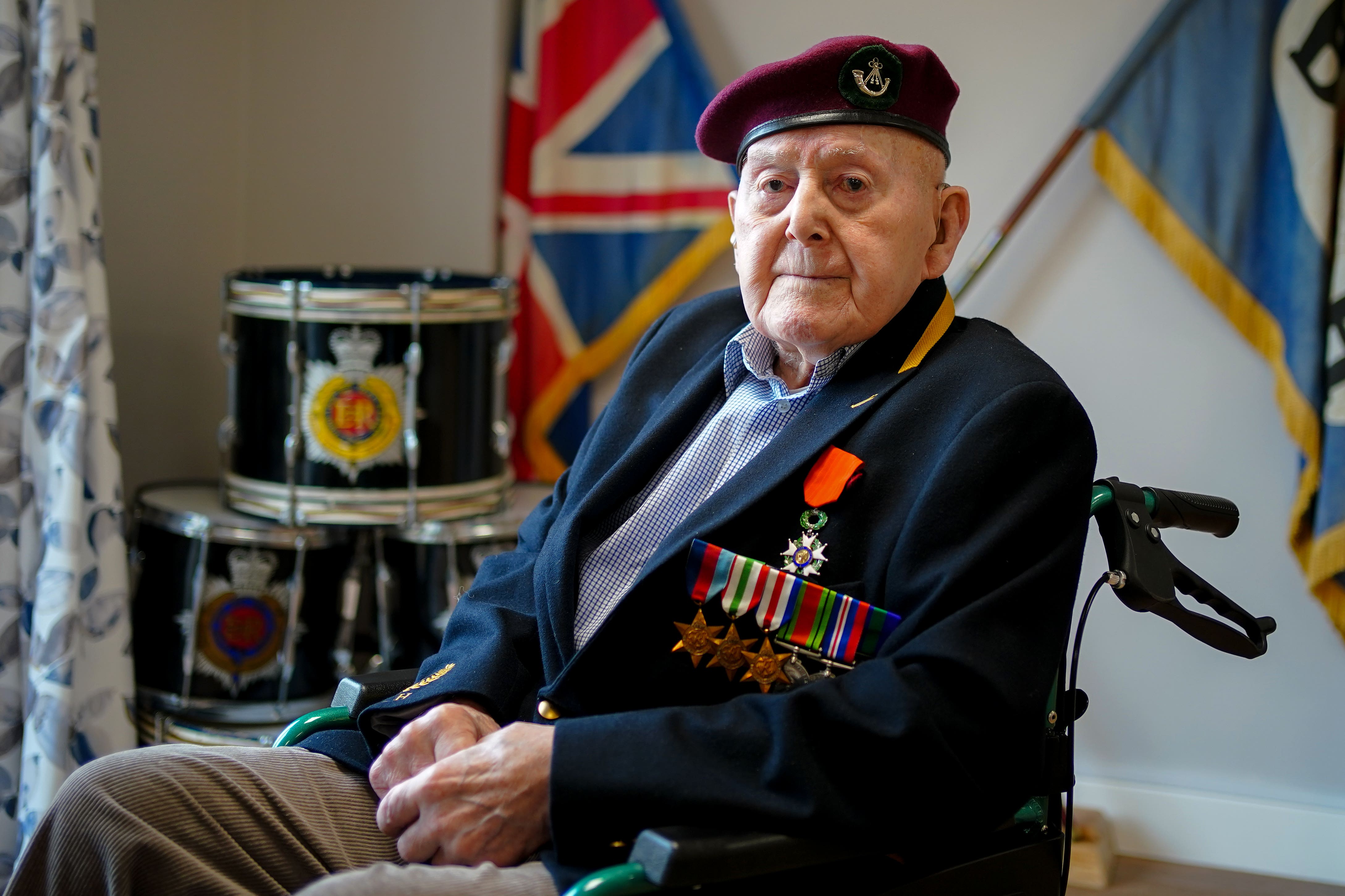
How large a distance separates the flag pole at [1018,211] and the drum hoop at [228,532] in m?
1.50

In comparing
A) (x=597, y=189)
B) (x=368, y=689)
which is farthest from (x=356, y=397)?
(x=368, y=689)

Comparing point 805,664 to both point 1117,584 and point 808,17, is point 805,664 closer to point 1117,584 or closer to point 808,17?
point 1117,584

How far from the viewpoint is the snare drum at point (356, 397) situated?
8.26 ft

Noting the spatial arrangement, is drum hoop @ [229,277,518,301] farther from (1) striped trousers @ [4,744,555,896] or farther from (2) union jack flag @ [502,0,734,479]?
(1) striped trousers @ [4,744,555,896]

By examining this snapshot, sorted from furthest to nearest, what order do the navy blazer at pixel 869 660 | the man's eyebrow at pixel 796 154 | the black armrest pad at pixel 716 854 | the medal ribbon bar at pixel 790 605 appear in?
the man's eyebrow at pixel 796 154
the medal ribbon bar at pixel 790 605
the navy blazer at pixel 869 660
the black armrest pad at pixel 716 854

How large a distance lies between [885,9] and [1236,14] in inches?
30.2

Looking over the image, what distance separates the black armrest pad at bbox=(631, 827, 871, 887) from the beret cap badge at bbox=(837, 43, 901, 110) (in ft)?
2.77

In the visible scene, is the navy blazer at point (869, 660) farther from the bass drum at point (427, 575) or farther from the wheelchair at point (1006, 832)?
the bass drum at point (427, 575)

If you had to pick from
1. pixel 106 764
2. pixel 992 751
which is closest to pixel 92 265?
pixel 106 764

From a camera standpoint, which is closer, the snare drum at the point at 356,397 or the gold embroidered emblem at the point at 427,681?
the gold embroidered emblem at the point at 427,681

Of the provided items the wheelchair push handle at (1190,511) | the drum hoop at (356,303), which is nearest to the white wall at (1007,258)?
the drum hoop at (356,303)

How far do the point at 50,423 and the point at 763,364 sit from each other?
1487mm

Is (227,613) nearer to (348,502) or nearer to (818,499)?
(348,502)

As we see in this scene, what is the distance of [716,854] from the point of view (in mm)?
1062
